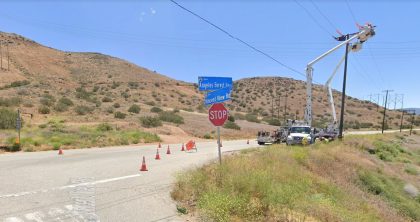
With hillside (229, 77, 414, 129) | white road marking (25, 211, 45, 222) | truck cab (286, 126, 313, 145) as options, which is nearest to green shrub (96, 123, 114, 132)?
truck cab (286, 126, 313, 145)

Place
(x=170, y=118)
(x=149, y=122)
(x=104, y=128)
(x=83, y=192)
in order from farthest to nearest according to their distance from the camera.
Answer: (x=170, y=118) → (x=149, y=122) → (x=104, y=128) → (x=83, y=192)

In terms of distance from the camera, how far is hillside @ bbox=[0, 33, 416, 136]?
52.3 m

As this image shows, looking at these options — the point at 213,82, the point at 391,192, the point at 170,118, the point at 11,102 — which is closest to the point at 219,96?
the point at 213,82

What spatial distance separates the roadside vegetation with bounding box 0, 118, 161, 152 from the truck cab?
12.8 metres

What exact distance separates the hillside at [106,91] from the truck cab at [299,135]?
1816 centimetres

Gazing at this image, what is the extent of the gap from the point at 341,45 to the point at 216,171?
1287 inches

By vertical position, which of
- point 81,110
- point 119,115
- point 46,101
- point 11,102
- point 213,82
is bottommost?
point 119,115

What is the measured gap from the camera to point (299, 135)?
1336 inches

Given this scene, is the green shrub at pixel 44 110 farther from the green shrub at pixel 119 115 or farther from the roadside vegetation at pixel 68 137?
the green shrub at pixel 119 115

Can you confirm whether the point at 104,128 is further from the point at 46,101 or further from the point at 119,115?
the point at 46,101

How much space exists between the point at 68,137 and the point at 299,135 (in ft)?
61.5

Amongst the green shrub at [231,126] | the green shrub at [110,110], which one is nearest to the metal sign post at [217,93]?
the green shrub at [110,110]

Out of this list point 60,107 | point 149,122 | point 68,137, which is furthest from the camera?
point 60,107

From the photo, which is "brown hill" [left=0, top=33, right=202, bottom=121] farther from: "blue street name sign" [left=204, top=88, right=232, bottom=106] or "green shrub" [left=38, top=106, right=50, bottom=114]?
"blue street name sign" [left=204, top=88, right=232, bottom=106]
